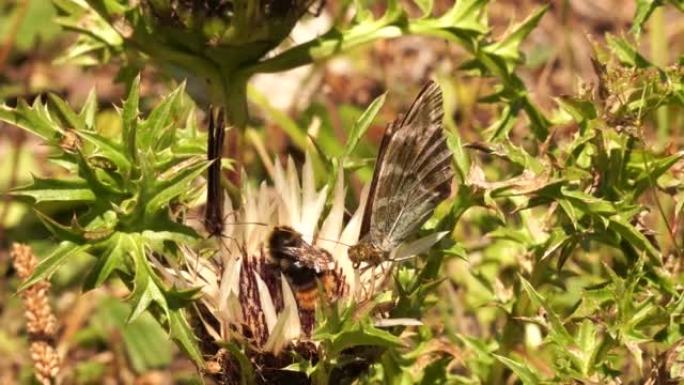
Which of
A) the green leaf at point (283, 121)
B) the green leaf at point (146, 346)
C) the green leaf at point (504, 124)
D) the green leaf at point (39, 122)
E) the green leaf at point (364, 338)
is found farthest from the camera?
the green leaf at point (283, 121)

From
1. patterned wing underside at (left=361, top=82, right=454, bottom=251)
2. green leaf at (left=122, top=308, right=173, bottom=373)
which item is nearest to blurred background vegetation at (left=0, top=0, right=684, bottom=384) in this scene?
green leaf at (left=122, top=308, right=173, bottom=373)

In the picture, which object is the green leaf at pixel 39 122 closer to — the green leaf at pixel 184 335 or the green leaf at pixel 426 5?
the green leaf at pixel 184 335

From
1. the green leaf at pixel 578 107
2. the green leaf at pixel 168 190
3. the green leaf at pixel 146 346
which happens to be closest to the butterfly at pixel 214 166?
the green leaf at pixel 168 190

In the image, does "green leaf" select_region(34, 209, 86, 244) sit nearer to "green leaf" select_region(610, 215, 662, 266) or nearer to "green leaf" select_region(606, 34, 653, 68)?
"green leaf" select_region(610, 215, 662, 266)

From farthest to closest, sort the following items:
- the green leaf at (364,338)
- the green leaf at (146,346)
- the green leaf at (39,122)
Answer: the green leaf at (146,346)
the green leaf at (39,122)
the green leaf at (364,338)

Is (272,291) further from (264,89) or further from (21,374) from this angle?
(264,89)

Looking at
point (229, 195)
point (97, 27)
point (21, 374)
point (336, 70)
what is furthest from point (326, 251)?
point (336, 70)
